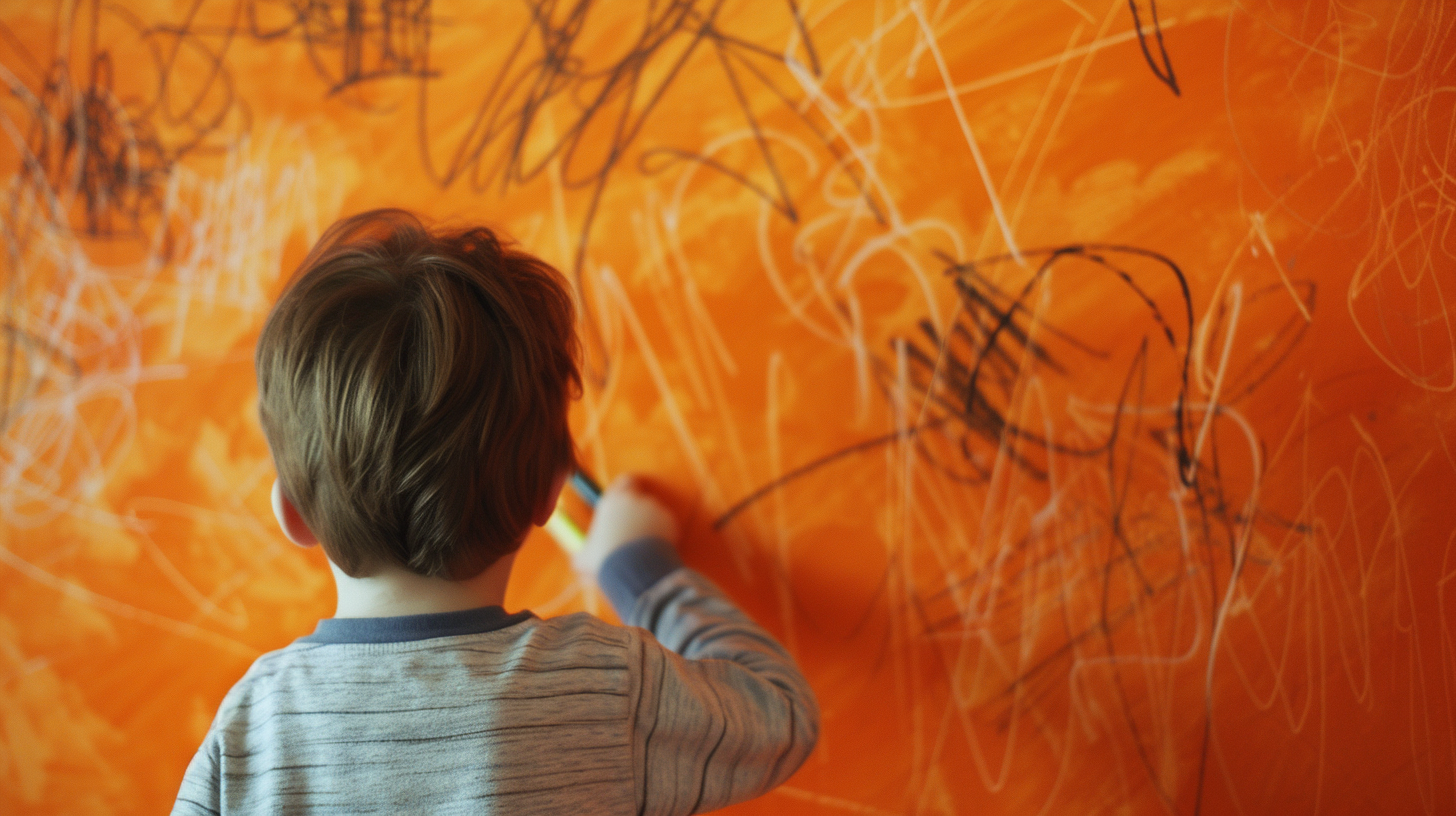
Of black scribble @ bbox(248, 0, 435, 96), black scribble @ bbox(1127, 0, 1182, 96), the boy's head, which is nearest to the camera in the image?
the boy's head

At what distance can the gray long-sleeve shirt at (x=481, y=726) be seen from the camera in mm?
470

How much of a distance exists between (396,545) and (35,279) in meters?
0.61

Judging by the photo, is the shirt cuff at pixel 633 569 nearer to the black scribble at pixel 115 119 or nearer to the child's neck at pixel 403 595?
the child's neck at pixel 403 595

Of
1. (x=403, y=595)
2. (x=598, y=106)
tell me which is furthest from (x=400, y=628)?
(x=598, y=106)

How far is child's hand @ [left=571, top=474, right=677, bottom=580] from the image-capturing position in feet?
2.27

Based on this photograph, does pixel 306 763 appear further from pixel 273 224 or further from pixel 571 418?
pixel 273 224

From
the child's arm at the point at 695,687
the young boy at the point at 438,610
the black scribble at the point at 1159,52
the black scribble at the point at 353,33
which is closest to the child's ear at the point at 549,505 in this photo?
the young boy at the point at 438,610

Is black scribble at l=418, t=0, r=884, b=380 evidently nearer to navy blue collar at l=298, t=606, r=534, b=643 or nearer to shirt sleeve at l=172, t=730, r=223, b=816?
navy blue collar at l=298, t=606, r=534, b=643

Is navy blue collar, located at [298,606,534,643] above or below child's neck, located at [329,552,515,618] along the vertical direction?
below

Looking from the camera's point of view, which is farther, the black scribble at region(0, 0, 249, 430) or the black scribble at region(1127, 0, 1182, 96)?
the black scribble at region(0, 0, 249, 430)

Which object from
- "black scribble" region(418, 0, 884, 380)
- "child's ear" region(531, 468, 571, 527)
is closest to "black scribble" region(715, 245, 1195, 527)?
"black scribble" region(418, 0, 884, 380)

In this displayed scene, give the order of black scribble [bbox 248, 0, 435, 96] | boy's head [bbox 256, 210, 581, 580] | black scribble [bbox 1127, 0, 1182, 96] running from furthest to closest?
black scribble [bbox 248, 0, 435, 96] → black scribble [bbox 1127, 0, 1182, 96] → boy's head [bbox 256, 210, 581, 580]

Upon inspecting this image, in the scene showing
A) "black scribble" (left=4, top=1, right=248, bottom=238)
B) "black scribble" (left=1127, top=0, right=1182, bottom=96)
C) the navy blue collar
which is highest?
"black scribble" (left=4, top=1, right=248, bottom=238)

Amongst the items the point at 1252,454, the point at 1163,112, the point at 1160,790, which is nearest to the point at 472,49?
the point at 1163,112
